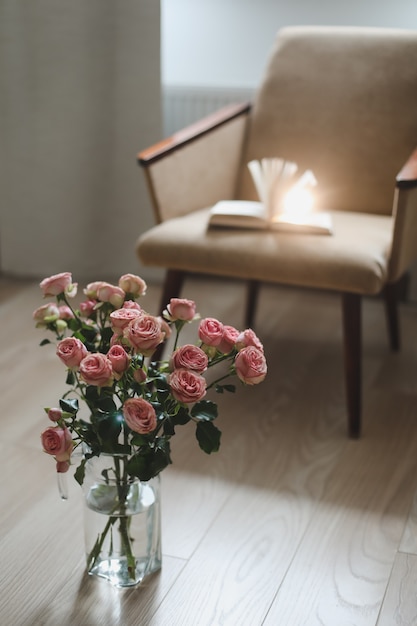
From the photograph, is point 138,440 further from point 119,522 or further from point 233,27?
point 233,27

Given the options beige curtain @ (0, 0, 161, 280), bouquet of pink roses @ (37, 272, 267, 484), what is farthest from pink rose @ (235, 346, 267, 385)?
beige curtain @ (0, 0, 161, 280)

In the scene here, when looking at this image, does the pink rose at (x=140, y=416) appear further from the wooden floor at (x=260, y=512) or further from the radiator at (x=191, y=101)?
the radiator at (x=191, y=101)

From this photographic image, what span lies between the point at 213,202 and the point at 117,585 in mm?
1135

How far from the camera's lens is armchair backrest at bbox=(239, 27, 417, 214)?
222 cm

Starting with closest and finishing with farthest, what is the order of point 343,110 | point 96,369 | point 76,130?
point 96,369 < point 343,110 < point 76,130

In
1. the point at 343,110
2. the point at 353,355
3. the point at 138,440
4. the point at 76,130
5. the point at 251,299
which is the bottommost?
the point at 251,299

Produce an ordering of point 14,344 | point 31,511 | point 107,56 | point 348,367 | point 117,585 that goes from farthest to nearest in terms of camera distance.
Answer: point 107,56 < point 14,344 < point 348,367 < point 31,511 < point 117,585

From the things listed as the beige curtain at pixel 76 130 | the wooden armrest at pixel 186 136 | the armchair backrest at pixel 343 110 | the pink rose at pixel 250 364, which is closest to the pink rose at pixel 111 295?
the pink rose at pixel 250 364

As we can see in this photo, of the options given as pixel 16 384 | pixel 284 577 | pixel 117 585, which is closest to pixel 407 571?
pixel 284 577

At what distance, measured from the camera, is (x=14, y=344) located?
2389 mm

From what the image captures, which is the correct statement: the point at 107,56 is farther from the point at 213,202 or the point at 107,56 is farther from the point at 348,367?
the point at 348,367

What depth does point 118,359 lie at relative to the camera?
1.22 m

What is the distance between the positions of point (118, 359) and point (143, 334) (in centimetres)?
5

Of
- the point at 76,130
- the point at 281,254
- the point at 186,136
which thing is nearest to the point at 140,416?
the point at 281,254
